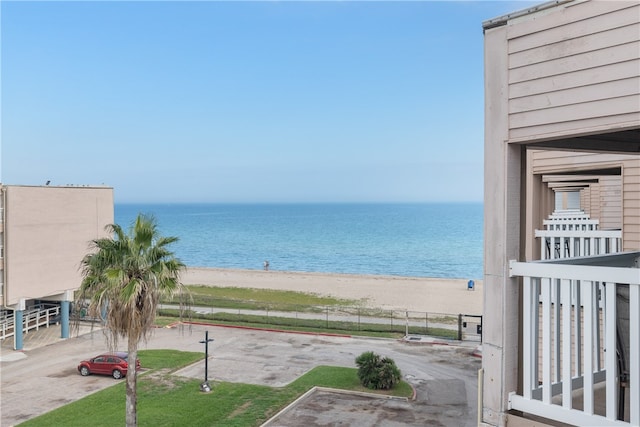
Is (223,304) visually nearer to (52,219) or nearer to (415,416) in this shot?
(52,219)

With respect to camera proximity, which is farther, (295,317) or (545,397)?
(295,317)

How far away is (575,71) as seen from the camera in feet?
19.0

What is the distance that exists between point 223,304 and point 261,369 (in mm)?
22040

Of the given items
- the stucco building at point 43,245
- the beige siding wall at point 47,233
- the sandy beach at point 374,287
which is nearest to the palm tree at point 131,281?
the beige siding wall at point 47,233

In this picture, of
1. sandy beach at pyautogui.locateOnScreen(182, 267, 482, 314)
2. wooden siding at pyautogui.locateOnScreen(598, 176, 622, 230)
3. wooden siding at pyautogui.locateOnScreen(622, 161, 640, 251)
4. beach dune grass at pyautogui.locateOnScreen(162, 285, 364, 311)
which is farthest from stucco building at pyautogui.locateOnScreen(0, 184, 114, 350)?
wooden siding at pyautogui.locateOnScreen(622, 161, 640, 251)

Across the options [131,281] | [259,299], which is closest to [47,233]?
[131,281]

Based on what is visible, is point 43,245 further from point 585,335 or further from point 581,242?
point 585,335

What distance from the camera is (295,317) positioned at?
42.7 m

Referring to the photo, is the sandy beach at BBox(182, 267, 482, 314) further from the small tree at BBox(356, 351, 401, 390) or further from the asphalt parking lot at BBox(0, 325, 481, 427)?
the small tree at BBox(356, 351, 401, 390)

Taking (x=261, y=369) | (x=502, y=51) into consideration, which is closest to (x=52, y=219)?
(x=261, y=369)

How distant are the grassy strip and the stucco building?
7.69 metres

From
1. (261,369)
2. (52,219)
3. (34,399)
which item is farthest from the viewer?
(52,219)

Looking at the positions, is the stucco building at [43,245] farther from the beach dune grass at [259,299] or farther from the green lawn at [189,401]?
the green lawn at [189,401]

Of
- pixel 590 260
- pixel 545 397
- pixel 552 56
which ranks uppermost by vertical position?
pixel 552 56
